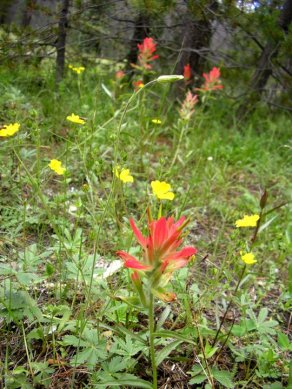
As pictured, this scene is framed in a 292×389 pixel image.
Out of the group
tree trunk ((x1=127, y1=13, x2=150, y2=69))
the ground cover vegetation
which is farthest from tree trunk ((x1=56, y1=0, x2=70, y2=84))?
the ground cover vegetation

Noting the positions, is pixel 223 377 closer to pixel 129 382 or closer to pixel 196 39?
pixel 129 382

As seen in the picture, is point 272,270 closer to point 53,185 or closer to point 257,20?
→ point 53,185

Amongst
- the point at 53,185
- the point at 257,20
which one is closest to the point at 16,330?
the point at 53,185

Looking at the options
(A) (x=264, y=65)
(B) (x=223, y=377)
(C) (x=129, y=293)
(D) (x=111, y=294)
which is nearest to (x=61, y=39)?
(A) (x=264, y=65)

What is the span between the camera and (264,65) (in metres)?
5.01

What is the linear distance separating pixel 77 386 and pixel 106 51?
452 cm

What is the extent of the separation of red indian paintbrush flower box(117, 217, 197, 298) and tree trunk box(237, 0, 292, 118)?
423 centimetres

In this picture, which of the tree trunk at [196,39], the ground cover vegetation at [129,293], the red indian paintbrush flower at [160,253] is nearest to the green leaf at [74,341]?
the ground cover vegetation at [129,293]

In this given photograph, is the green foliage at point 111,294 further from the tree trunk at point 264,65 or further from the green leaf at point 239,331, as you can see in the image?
the tree trunk at point 264,65

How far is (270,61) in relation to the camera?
471cm

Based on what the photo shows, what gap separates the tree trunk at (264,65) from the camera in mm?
4841

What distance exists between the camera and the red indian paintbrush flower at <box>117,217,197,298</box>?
1.01 m

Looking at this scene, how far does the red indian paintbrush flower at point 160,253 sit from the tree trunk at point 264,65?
13.9 feet

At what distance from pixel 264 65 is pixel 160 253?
4637mm
